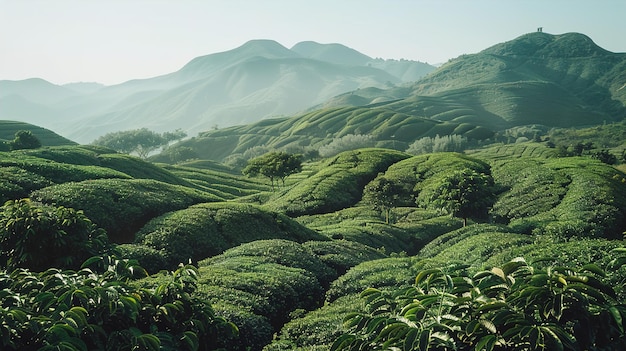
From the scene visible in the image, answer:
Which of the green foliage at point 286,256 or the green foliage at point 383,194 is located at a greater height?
the green foliage at point 286,256

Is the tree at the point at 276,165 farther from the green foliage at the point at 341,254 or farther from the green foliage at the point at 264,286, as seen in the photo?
the green foliage at the point at 264,286

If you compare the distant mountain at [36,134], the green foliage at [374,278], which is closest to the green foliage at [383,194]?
the green foliage at [374,278]

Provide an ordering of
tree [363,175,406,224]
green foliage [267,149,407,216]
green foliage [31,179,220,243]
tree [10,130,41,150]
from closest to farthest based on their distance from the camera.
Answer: green foliage [31,179,220,243]
tree [363,175,406,224]
green foliage [267,149,407,216]
tree [10,130,41,150]

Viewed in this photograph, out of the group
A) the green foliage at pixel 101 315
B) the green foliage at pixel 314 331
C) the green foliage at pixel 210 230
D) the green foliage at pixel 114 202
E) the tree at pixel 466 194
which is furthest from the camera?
the tree at pixel 466 194

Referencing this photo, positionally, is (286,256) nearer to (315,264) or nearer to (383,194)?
(315,264)

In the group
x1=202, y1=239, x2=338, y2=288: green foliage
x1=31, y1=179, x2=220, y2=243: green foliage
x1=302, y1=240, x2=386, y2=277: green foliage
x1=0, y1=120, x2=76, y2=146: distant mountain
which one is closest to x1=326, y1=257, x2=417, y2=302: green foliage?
x1=202, y1=239, x2=338, y2=288: green foliage

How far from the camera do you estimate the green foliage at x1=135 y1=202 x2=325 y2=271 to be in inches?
1369

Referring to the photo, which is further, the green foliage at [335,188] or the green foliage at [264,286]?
the green foliage at [335,188]

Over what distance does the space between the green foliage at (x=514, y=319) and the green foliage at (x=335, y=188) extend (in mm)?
63568

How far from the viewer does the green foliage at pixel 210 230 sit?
114 ft

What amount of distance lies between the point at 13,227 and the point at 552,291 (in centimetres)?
1885

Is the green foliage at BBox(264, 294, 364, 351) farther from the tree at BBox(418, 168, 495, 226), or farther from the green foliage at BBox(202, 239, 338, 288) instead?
the tree at BBox(418, 168, 495, 226)

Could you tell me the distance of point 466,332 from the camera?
6973mm

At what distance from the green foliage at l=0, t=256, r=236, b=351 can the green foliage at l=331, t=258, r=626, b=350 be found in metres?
4.23
